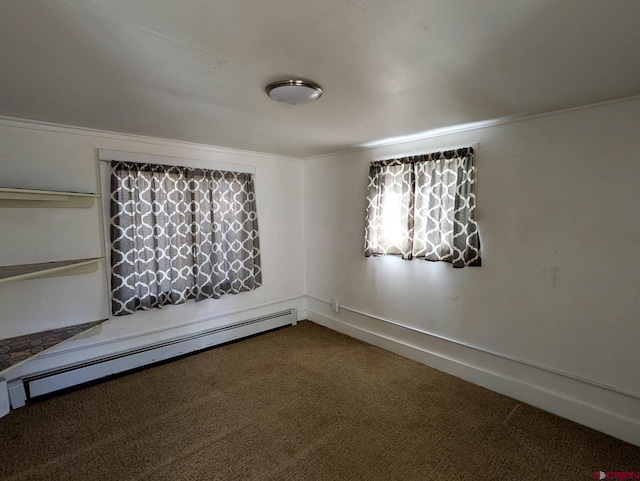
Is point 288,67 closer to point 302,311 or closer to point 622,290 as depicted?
point 622,290

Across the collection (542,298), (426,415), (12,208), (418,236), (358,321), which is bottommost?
(426,415)

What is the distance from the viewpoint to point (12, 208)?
7.62ft

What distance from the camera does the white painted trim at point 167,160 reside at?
106 inches

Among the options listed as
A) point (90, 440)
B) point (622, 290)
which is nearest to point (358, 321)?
point (622, 290)

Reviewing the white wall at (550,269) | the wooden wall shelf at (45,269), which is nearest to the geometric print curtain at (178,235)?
the wooden wall shelf at (45,269)

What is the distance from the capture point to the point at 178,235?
121 inches

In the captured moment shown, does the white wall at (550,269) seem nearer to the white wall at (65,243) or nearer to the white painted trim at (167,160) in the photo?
the white painted trim at (167,160)

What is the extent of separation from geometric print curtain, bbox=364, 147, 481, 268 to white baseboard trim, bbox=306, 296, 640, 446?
85 cm

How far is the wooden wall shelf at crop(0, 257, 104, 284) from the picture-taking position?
187cm

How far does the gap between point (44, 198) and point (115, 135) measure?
0.80 meters

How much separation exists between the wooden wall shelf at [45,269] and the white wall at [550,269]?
285cm

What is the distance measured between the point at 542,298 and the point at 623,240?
617 mm

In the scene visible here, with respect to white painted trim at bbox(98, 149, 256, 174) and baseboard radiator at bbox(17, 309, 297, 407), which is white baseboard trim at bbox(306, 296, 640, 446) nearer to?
baseboard radiator at bbox(17, 309, 297, 407)

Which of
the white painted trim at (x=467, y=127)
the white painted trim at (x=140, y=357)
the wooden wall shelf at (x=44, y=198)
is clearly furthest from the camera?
the white painted trim at (x=140, y=357)
